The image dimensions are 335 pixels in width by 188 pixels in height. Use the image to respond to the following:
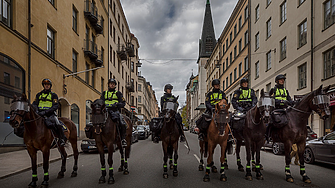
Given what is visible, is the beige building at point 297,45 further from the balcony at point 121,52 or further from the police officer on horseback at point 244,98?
the balcony at point 121,52

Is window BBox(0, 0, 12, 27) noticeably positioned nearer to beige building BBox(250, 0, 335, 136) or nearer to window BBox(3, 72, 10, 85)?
window BBox(3, 72, 10, 85)

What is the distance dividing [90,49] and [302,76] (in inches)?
784

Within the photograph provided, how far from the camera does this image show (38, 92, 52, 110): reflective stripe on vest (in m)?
6.77

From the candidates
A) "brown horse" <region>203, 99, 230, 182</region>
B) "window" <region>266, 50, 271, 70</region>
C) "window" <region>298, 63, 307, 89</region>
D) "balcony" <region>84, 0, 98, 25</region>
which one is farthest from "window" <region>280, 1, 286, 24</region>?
"brown horse" <region>203, 99, 230, 182</region>

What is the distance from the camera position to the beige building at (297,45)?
641 inches

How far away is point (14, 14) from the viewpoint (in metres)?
13.2

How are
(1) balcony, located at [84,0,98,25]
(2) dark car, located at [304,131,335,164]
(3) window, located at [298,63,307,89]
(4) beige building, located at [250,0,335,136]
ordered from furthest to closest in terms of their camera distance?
1. (1) balcony, located at [84,0,98,25]
2. (3) window, located at [298,63,307,89]
3. (4) beige building, located at [250,0,335,136]
4. (2) dark car, located at [304,131,335,164]

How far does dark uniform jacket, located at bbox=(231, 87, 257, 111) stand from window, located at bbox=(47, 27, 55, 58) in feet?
47.2

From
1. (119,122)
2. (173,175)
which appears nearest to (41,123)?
(119,122)

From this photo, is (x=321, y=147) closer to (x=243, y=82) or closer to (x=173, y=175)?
(x=243, y=82)

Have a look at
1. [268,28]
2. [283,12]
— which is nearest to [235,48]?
[268,28]

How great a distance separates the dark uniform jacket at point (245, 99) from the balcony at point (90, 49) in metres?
19.1

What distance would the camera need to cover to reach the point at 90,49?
2534 centimetres

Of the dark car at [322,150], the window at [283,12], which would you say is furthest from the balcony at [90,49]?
the dark car at [322,150]
